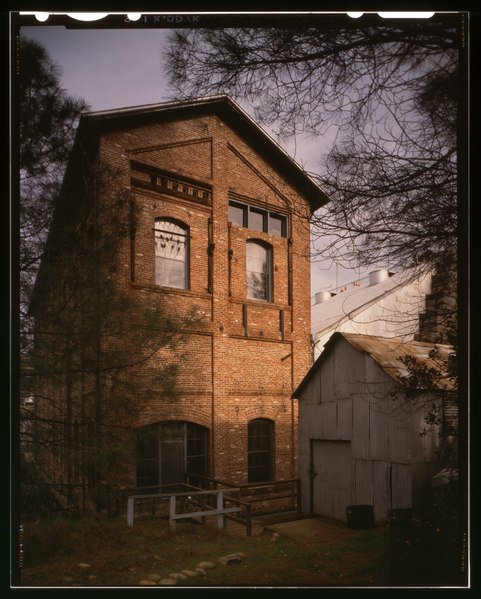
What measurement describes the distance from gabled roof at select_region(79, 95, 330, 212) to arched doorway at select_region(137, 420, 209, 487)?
257 centimetres

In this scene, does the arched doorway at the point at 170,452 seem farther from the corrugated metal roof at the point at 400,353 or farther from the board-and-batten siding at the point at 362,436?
the corrugated metal roof at the point at 400,353

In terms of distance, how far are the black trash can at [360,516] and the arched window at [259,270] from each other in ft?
7.29

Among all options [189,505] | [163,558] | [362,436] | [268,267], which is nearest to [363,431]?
[362,436]

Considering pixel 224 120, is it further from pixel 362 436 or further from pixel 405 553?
pixel 405 553

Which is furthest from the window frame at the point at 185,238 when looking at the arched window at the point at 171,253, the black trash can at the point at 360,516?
the black trash can at the point at 360,516

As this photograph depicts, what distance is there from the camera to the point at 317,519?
4.63 meters

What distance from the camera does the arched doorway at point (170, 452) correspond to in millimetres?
4375

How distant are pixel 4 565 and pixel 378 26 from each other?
5656 millimetres

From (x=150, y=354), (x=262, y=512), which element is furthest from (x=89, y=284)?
(x=262, y=512)

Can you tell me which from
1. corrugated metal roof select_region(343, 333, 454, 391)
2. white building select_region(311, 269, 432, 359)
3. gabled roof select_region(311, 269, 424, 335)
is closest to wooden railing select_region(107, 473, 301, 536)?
corrugated metal roof select_region(343, 333, 454, 391)

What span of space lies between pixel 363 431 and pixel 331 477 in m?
0.59

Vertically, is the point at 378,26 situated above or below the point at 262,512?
above

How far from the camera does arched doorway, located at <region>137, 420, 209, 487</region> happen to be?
14.4 ft

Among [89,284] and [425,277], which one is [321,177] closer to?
[425,277]
